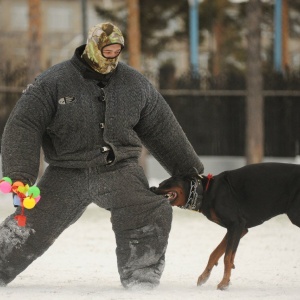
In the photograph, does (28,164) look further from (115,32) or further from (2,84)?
(2,84)

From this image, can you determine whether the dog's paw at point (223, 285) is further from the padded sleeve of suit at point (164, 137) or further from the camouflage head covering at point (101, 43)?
the camouflage head covering at point (101, 43)

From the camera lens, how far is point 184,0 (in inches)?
1153

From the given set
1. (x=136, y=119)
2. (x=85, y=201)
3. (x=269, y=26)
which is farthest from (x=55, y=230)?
(x=269, y=26)

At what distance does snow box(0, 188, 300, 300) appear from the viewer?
6.61m

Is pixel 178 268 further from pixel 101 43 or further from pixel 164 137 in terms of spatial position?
pixel 101 43

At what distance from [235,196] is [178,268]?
1.35 m

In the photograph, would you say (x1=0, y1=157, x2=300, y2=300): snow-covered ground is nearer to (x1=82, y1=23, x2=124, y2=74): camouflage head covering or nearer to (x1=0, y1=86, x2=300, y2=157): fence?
(x1=82, y1=23, x2=124, y2=74): camouflage head covering

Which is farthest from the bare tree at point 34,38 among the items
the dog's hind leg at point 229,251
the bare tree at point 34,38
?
the dog's hind leg at point 229,251

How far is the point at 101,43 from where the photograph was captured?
6.60 m

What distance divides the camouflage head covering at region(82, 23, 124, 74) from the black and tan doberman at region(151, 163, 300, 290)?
92 cm

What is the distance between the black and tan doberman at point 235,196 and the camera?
703 centimetres

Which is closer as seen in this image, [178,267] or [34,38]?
[178,267]

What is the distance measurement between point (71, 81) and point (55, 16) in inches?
1534

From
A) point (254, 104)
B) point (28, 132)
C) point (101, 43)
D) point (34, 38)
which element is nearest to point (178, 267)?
point (28, 132)
